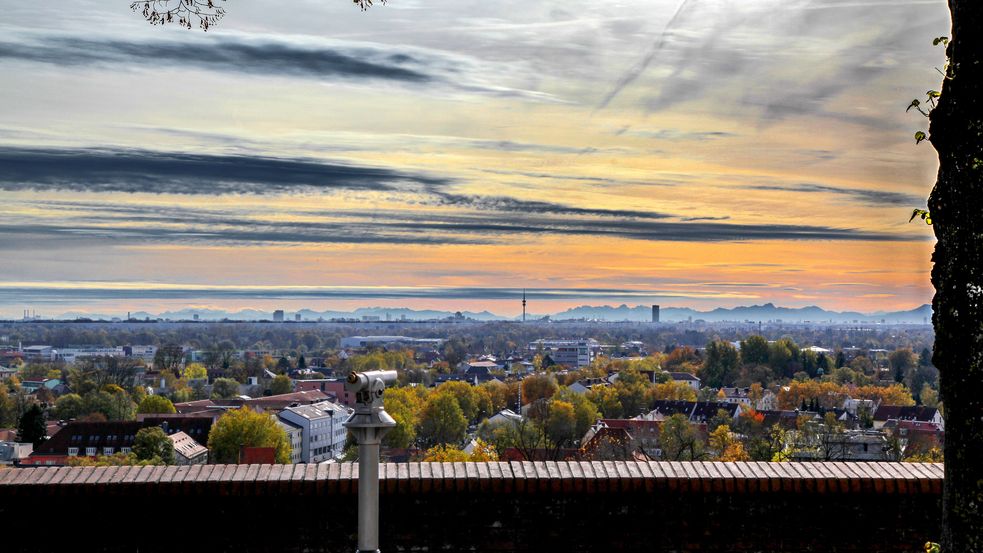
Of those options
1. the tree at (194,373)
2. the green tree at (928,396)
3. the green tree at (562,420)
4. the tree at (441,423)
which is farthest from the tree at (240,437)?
the tree at (194,373)

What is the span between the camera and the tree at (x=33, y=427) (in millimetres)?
44031

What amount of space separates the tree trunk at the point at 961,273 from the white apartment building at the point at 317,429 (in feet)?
186

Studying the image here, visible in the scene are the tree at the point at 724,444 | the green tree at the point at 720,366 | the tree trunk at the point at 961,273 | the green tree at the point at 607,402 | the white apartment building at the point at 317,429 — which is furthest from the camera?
the green tree at the point at 720,366

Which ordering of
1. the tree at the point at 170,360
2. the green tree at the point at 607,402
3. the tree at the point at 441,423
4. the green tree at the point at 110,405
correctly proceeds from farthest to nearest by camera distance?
1. the tree at the point at 170,360
2. the green tree at the point at 607,402
3. the green tree at the point at 110,405
4. the tree at the point at 441,423

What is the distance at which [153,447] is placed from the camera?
1542 inches

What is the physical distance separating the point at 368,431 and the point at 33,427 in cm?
4477

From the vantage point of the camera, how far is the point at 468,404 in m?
69.2

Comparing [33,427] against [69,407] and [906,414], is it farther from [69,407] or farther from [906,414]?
[906,414]

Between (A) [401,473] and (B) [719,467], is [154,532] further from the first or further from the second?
(B) [719,467]

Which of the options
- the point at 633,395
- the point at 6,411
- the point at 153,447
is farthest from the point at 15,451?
the point at 633,395

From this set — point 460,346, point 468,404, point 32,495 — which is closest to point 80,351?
point 460,346

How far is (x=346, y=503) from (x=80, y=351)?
18148 centimetres

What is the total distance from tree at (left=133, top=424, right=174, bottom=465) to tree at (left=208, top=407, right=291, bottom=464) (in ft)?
8.73

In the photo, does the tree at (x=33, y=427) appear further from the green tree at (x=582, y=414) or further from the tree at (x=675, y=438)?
the tree at (x=675, y=438)
